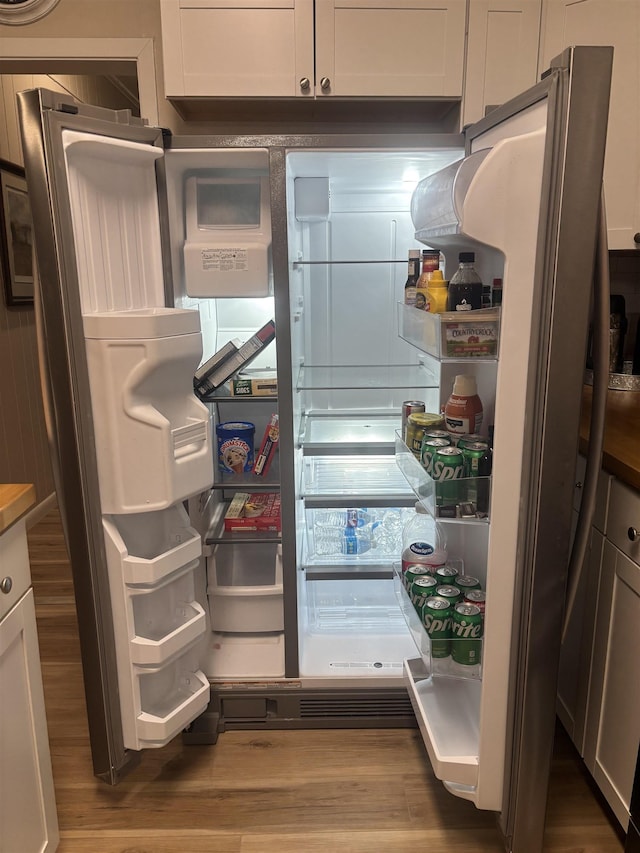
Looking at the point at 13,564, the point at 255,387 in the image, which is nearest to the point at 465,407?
the point at 255,387

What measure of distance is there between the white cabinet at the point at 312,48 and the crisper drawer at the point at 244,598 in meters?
1.43

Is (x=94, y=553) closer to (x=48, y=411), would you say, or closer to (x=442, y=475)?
(x=48, y=411)

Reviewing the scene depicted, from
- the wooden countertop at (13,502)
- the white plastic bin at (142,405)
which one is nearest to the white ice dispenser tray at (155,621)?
the white plastic bin at (142,405)

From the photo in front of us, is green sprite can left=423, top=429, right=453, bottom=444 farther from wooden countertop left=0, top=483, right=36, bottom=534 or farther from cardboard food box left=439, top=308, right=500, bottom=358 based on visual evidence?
wooden countertop left=0, top=483, right=36, bottom=534

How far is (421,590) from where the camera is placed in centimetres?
157

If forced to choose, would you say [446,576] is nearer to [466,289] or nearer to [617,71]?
[466,289]

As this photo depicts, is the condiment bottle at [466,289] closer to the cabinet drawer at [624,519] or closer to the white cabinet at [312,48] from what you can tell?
the cabinet drawer at [624,519]

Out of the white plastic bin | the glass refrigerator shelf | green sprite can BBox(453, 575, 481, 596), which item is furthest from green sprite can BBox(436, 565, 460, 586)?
the glass refrigerator shelf

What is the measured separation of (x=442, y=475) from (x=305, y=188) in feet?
3.39

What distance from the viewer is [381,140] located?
159 centimetres

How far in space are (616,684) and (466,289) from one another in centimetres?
96

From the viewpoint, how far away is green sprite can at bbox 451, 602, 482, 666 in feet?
4.75

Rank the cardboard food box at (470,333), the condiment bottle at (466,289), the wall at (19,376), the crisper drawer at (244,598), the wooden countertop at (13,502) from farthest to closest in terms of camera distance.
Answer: the wall at (19,376)
the crisper drawer at (244,598)
the condiment bottle at (466,289)
the cardboard food box at (470,333)
the wooden countertop at (13,502)

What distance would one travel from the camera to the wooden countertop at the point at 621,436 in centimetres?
136
